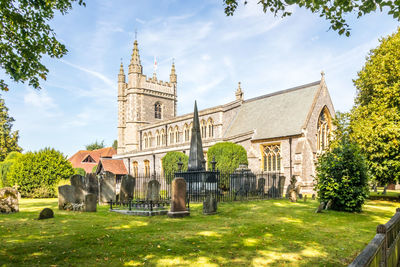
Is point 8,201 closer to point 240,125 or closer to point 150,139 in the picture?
point 240,125

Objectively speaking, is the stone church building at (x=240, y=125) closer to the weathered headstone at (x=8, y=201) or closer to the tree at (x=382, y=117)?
the tree at (x=382, y=117)

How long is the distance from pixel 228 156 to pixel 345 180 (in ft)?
45.4

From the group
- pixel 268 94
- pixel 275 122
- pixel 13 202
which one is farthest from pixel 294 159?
pixel 13 202

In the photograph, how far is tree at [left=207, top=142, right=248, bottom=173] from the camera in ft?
81.1

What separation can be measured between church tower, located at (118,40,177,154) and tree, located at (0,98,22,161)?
15883mm

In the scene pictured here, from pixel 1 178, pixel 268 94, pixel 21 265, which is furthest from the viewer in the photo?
pixel 268 94

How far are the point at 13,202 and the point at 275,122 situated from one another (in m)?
21.7

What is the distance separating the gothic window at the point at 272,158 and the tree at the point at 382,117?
289 inches

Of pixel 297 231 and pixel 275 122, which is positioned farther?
pixel 275 122

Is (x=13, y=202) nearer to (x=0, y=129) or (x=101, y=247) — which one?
(x=101, y=247)

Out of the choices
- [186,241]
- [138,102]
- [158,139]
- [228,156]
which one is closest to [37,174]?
[228,156]

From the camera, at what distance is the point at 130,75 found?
144 feet

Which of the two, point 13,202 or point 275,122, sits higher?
point 275,122

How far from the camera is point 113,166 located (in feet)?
129
